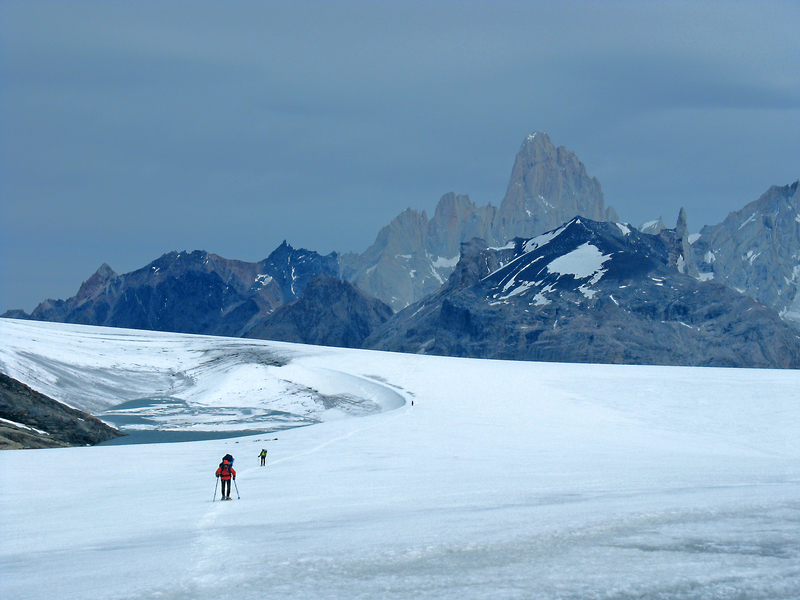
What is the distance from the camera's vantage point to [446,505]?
72.9 feet

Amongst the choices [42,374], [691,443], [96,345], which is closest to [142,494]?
[691,443]

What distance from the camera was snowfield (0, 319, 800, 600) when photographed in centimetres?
1393

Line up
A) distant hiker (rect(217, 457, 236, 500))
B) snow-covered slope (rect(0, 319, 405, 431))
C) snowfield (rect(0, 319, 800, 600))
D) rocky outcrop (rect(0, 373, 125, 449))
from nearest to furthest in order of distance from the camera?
snowfield (rect(0, 319, 800, 600)), distant hiker (rect(217, 457, 236, 500)), rocky outcrop (rect(0, 373, 125, 449)), snow-covered slope (rect(0, 319, 405, 431))

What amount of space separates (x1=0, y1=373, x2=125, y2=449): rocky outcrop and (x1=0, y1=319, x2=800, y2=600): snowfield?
7236 millimetres

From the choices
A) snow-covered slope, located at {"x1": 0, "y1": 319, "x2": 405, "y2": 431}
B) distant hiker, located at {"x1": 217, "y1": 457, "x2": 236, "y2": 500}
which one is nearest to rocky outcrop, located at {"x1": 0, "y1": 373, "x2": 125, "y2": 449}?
snow-covered slope, located at {"x1": 0, "y1": 319, "x2": 405, "y2": 431}

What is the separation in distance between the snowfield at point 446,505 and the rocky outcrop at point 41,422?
7236 millimetres

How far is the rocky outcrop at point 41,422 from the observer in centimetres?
4709

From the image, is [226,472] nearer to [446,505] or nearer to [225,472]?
[225,472]

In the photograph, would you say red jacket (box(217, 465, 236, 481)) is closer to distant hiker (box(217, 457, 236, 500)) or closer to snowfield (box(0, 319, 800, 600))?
distant hiker (box(217, 457, 236, 500))

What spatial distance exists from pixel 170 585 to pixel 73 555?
4.59m

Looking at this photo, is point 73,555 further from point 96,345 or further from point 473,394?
point 96,345

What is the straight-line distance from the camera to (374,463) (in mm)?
33875

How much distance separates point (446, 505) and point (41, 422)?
3908 cm

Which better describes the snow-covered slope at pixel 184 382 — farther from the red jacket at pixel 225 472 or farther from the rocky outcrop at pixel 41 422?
the red jacket at pixel 225 472
